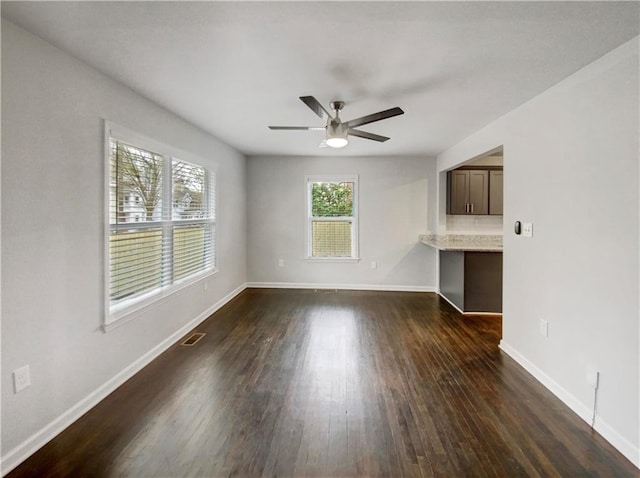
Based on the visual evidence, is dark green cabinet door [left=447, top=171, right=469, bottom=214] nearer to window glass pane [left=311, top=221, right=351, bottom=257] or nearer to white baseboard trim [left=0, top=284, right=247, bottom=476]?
window glass pane [left=311, top=221, right=351, bottom=257]

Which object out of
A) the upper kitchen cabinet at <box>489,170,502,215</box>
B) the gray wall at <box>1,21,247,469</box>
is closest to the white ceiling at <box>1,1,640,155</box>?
the gray wall at <box>1,21,247,469</box>

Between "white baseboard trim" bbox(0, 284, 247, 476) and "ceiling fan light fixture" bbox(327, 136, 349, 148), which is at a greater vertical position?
"ceiling fan light fixture" bbox(327, 136, 349, 148)

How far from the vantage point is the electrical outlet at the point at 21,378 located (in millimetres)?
1865

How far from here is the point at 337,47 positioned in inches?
82.5

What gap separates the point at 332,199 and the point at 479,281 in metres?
2.80

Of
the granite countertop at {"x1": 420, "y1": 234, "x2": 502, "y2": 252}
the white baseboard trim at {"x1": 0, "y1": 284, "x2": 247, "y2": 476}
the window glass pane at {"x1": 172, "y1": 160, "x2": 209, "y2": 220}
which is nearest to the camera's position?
the white baseboard trim at {"x1": 0, "y1": 284, "x2": 247, "y2": 476}

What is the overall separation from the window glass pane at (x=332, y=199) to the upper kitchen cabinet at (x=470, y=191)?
176cm

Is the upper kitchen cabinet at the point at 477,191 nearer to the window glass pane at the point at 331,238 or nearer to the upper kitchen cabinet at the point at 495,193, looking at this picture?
the upper kitchen cabinet at the point at 495,193

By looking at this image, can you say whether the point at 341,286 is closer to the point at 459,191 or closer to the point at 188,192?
the point at 459,191

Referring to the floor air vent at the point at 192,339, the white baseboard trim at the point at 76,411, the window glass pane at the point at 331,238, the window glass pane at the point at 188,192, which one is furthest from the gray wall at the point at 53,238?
the window glass pane at the point at 331,238

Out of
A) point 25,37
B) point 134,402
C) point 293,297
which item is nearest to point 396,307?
point 293,297

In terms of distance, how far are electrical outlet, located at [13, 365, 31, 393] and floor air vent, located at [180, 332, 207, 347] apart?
1.65m

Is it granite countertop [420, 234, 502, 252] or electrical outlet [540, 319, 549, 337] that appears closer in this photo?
electrical outlet [540, 319, 549, 337]

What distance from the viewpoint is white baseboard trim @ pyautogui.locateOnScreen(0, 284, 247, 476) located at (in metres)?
1.84
